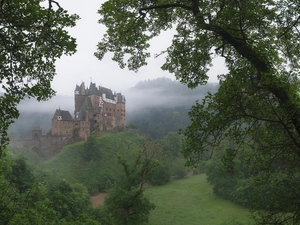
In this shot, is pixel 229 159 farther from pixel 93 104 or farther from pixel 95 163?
pixel 93 104

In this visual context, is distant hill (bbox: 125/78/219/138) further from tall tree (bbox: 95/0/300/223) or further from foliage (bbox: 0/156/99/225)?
tall tree (bbox: 95/0/300/223)

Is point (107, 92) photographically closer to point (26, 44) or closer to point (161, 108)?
point (161, 108)

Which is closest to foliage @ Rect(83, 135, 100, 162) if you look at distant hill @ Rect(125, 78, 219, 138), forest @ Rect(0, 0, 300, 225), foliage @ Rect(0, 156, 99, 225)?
foliage @ Rect(0, 156, 99, 225)

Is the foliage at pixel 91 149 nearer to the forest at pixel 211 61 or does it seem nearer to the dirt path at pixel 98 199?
the dirt path at pixel 98 199

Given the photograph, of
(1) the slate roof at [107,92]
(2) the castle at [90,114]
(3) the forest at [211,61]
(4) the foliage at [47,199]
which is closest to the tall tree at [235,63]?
(3) the forest at [211,61]

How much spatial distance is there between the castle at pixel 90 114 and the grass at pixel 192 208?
18.9 meters

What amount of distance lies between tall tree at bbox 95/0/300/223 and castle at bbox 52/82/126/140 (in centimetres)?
4860

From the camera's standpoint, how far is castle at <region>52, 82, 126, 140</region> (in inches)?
Result: 2132

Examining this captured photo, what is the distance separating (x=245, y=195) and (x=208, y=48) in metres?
26.1

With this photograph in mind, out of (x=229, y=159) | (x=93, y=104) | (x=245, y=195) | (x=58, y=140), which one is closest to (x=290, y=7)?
(x=229, y=159)

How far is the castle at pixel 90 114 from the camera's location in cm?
5416

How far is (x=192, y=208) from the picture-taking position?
33.4 m

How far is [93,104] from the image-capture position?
59969 millimetres

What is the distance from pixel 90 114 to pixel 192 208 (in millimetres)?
31456
